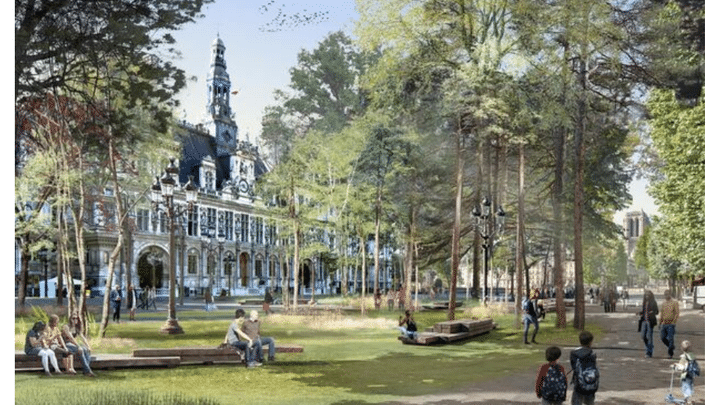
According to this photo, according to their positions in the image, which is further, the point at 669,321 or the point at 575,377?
the point at 669,321

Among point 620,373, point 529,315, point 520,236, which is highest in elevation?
point 520,236

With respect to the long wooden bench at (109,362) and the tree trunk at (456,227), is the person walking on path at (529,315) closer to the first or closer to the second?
the tree trunk at (456,227)

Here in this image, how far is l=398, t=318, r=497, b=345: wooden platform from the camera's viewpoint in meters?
7.33

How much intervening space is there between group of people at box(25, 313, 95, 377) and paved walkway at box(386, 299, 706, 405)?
2.97 meters

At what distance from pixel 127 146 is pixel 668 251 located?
216 inches

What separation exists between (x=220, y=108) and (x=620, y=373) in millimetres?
4654

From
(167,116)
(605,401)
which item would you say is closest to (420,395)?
(605,401)

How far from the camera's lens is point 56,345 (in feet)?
22.2

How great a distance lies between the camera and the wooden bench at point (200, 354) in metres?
6.84

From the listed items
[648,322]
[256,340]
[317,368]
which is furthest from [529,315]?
[256,340]

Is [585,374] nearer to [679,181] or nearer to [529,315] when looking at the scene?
[529,315]

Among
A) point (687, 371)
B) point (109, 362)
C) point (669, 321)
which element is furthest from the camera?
point (669, 321)

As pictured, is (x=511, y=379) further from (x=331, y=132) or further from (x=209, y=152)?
(x=209, y=152)

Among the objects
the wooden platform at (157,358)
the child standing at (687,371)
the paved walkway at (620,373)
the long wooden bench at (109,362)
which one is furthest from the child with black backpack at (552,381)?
the long wooden bench at (109,362)
